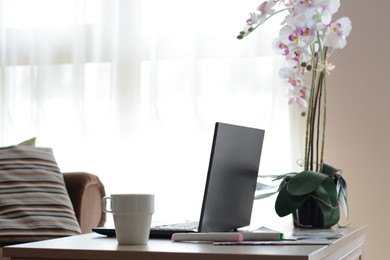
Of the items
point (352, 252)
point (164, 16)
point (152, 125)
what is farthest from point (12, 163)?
point (352, 252)

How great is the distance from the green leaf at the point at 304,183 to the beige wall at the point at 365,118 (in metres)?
1.18

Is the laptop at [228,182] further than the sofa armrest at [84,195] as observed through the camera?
No

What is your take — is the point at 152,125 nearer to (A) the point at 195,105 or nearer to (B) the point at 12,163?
(A) the point at 195,105

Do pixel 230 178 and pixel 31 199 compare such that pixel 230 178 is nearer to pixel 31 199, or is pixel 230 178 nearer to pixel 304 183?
pixel 304 183

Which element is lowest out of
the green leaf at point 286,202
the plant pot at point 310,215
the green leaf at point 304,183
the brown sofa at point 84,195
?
the brown sofa at point 84,195

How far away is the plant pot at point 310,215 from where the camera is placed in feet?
6.44

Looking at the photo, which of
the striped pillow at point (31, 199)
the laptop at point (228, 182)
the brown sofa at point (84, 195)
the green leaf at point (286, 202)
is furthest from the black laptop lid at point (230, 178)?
the brown sofa at point (84, 195)

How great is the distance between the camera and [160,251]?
121 centimetres

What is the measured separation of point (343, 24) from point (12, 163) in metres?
1.58

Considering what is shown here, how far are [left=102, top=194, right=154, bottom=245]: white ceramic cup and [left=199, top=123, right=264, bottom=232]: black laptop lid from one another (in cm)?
15

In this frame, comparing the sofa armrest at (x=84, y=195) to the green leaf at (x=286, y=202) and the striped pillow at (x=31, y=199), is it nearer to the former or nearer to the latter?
the striped pillow at (x=31, y=199)

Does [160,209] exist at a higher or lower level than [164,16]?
lower

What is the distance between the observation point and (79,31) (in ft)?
11.6

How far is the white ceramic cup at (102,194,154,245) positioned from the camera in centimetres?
134
